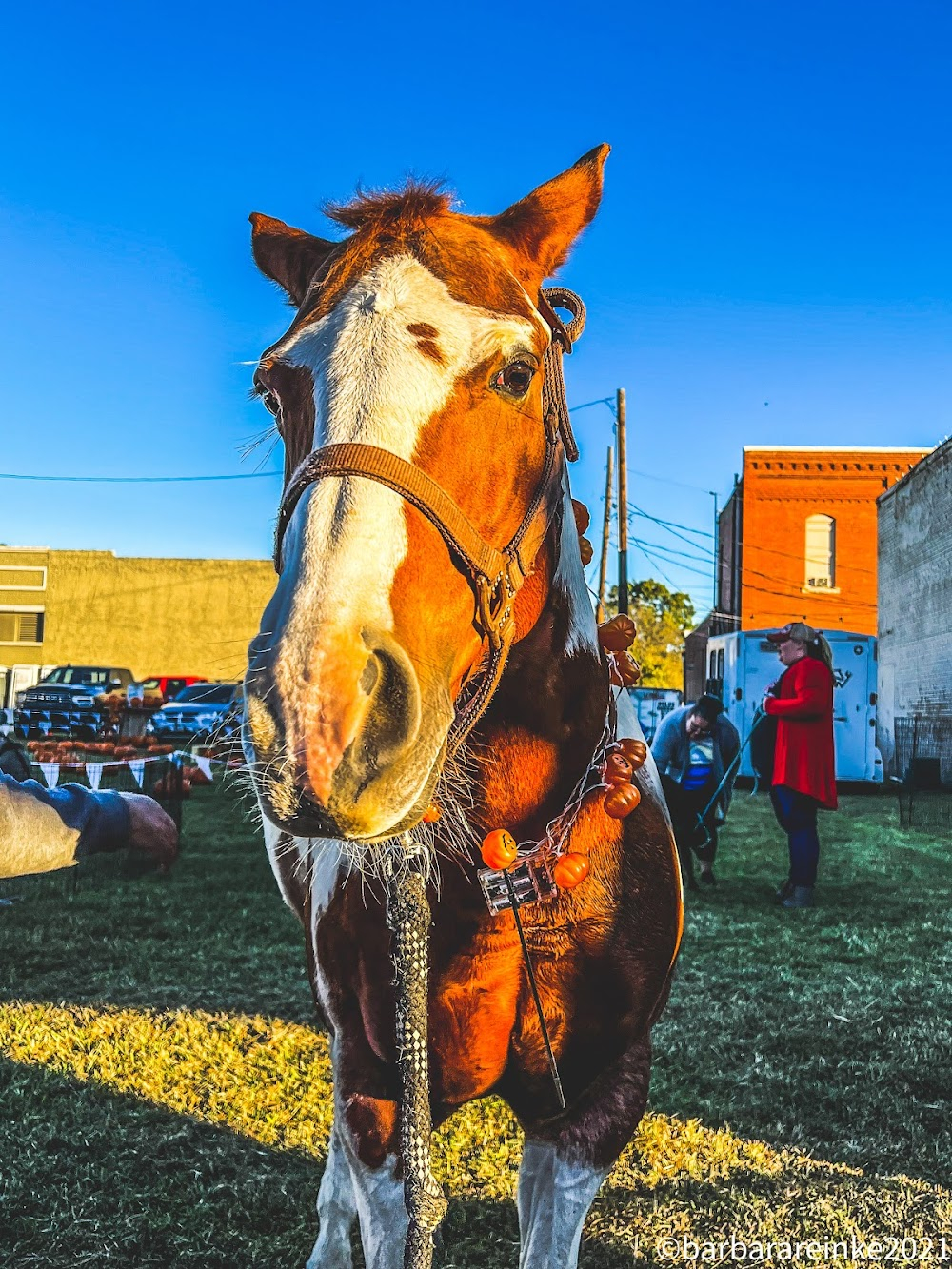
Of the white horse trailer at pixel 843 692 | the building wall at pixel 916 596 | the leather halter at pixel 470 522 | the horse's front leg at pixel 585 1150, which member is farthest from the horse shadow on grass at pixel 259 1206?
the building wall at pixel 916 596

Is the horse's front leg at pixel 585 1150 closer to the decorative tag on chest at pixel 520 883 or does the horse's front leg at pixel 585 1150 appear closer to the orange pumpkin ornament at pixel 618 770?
the decorative tag on chest at pixel 520 883

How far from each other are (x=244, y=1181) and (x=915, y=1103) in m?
2.76

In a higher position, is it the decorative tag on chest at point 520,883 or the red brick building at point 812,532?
the red brick building at point 812,532

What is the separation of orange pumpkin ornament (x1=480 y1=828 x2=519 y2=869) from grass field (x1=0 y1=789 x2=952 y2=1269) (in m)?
1.84

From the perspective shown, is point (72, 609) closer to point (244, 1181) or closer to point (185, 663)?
point (185, 663)

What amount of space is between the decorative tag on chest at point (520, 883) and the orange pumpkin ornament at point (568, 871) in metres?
0.02

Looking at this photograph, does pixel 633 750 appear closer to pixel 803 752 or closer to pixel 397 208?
pixel 397 208

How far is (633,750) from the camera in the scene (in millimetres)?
1961

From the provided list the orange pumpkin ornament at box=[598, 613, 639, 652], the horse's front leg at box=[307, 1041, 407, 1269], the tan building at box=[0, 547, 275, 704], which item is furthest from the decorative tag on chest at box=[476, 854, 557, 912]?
the tan building at box=[0, 547, 275, 704]

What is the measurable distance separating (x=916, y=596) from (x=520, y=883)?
Result: 70.6 ft

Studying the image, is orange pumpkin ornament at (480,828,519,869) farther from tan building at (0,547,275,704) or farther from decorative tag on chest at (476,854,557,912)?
tan building at (0,547,275,704)

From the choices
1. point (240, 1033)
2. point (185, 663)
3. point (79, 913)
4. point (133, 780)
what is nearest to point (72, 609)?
point (185, 663)

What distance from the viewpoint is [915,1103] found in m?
3.80

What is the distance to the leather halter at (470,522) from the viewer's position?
1282 mm
